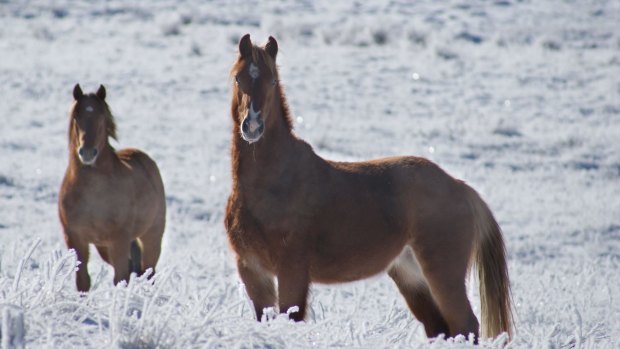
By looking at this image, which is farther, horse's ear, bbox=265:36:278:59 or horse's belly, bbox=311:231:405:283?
horse's ear, bbox=265:36:278:59

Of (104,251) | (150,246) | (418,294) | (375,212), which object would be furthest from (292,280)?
(150,246)

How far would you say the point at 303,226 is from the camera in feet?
14.9

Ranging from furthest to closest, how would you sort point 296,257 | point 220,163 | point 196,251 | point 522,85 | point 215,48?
point 215,48 < point 522,85 < point 220,163 < point 196,251 < point 296,257

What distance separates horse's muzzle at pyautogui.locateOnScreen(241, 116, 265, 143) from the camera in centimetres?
446

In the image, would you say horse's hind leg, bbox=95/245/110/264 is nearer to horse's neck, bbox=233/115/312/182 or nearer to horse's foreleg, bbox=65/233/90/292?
horse's foreleg, bbox=65/233/90/292

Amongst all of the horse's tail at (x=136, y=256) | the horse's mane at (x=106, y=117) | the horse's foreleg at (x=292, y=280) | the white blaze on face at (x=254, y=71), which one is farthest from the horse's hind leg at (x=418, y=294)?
the horse's tail at (x=136, y=256)

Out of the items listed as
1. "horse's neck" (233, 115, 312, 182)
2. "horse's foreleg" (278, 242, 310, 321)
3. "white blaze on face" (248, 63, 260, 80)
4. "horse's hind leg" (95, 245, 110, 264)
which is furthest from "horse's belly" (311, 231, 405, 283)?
"horse's hind leg" (95, 245, 110, 264)

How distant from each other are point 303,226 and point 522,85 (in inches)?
619

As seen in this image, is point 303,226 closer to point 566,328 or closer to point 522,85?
point 566,328

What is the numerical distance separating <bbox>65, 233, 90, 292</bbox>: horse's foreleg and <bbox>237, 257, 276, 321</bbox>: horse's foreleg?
7.41 feet

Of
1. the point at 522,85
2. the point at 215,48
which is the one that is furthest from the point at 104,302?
the point at 215,48

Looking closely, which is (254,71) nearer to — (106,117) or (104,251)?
(106,117)

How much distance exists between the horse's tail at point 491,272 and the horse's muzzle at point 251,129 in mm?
1489

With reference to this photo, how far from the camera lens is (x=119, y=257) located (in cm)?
683
